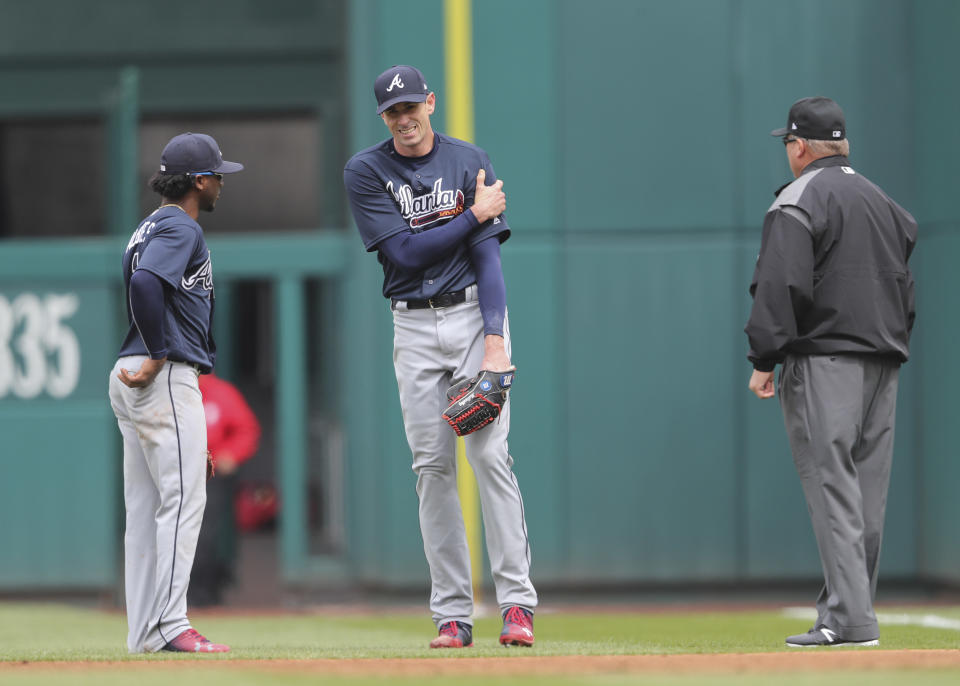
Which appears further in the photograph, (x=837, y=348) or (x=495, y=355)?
(x=837, y=348)

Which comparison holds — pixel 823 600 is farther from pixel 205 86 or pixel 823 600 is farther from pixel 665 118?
pixel 205 86

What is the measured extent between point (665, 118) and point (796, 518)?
272cm

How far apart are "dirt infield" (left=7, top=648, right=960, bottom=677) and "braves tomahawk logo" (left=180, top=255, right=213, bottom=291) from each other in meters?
1.34

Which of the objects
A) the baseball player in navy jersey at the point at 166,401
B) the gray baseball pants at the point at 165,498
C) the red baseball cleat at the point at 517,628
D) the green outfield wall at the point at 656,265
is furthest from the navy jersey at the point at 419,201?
the green outfield wall at the point at 656,265

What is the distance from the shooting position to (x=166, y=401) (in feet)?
16.6

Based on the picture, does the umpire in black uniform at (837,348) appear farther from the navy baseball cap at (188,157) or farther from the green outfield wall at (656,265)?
the green outfield wall at (656,265)

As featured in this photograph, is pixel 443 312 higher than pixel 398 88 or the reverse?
the reverse

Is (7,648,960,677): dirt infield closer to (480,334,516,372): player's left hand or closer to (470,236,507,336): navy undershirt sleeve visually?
(480,334,516,372): player's left hand

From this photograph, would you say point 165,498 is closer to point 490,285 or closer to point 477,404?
point 477,404

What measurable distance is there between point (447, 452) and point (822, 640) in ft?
4.82

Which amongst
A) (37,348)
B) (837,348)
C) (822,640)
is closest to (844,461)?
(837,348)

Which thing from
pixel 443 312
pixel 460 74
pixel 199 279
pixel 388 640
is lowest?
pixel 388 640

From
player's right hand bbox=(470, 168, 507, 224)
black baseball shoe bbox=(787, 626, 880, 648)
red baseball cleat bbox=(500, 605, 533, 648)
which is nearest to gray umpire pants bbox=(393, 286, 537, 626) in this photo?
red baseball cleat bbox=(500, 605, 533, 648)

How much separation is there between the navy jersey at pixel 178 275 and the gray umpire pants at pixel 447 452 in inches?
29.2
